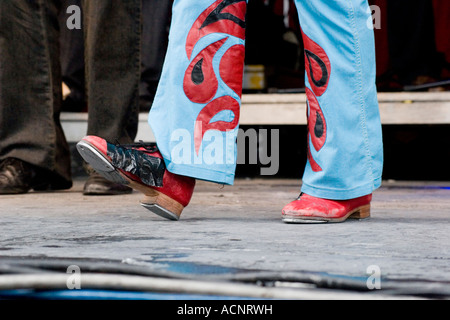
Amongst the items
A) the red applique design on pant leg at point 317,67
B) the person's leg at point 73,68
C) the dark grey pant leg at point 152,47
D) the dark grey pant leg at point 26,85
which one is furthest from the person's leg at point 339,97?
the person's leg at point 73,68

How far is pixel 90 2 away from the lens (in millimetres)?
1623

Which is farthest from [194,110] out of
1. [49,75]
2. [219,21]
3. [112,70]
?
[49,75]

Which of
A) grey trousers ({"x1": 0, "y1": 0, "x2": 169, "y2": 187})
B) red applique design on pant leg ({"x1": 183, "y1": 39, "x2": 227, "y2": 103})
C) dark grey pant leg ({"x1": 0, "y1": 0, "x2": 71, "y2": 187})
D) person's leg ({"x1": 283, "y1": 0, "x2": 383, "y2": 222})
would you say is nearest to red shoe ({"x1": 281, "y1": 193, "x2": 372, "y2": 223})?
person's leg ({"x1": 283, "y1": 0, "x2": 383, "y2": 222})

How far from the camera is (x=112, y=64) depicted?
1603mm

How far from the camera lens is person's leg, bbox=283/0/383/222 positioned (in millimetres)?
1007

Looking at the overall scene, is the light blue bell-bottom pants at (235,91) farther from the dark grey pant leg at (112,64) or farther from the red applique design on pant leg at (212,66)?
the dark grey pant leg at (112,64)

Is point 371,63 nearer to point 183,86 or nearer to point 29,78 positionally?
point 183,86

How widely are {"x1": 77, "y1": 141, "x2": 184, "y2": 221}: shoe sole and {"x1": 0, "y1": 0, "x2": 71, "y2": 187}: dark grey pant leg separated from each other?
724mm

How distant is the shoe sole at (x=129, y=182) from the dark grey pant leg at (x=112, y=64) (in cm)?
59

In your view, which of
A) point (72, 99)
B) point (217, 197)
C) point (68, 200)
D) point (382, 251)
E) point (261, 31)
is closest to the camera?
point (382, 251)

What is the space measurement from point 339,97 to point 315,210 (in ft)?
0.60

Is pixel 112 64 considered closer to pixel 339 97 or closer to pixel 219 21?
pixel 219 21
